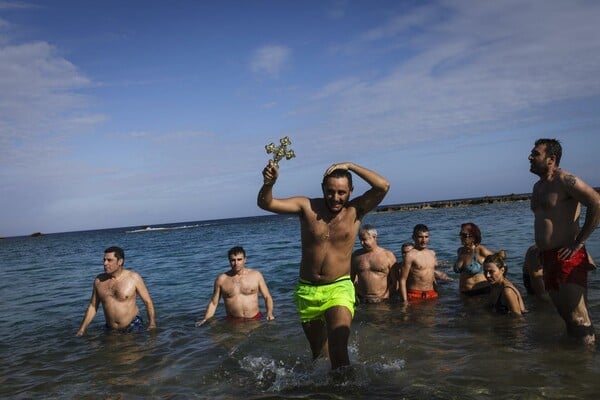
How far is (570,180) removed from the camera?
4656 mm

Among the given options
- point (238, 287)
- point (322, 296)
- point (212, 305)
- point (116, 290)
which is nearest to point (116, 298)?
point (116, 290)

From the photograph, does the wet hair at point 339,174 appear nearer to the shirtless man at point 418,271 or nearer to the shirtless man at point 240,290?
the shirtless man at point 240,290

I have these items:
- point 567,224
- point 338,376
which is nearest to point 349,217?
point 338,376

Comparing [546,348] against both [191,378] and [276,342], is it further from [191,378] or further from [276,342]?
[191,378]

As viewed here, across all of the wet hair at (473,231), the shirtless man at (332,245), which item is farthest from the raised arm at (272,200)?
the wet hair at (473,231)

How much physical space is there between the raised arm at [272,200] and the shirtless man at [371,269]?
3.97 meters

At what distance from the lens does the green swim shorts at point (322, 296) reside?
436 cm

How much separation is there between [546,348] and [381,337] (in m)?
1.98

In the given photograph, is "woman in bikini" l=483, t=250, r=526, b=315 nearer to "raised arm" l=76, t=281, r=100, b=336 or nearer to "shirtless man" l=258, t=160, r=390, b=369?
"shirtless man" l=258, t=160, r=390, b=369

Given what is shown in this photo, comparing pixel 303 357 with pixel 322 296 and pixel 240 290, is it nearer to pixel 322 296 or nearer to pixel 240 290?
pixel 322 296

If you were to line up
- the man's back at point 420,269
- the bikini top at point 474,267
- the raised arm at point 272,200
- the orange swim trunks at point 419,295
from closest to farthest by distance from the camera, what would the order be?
the raised arm at point 272,200 < the bikini top at point 474,267 < the man's back at point 420,269 < the orange swim trunks at point 419,295

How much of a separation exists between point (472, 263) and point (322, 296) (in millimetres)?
4610

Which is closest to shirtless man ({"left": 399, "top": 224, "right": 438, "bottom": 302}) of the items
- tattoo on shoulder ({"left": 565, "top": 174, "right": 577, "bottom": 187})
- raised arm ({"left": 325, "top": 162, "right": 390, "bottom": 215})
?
tattoo on shoulder ({"left": 565, "top": 174, "right": 577, "bottom": 187})

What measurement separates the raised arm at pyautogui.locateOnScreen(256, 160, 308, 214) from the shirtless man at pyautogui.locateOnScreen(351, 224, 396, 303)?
397cm
